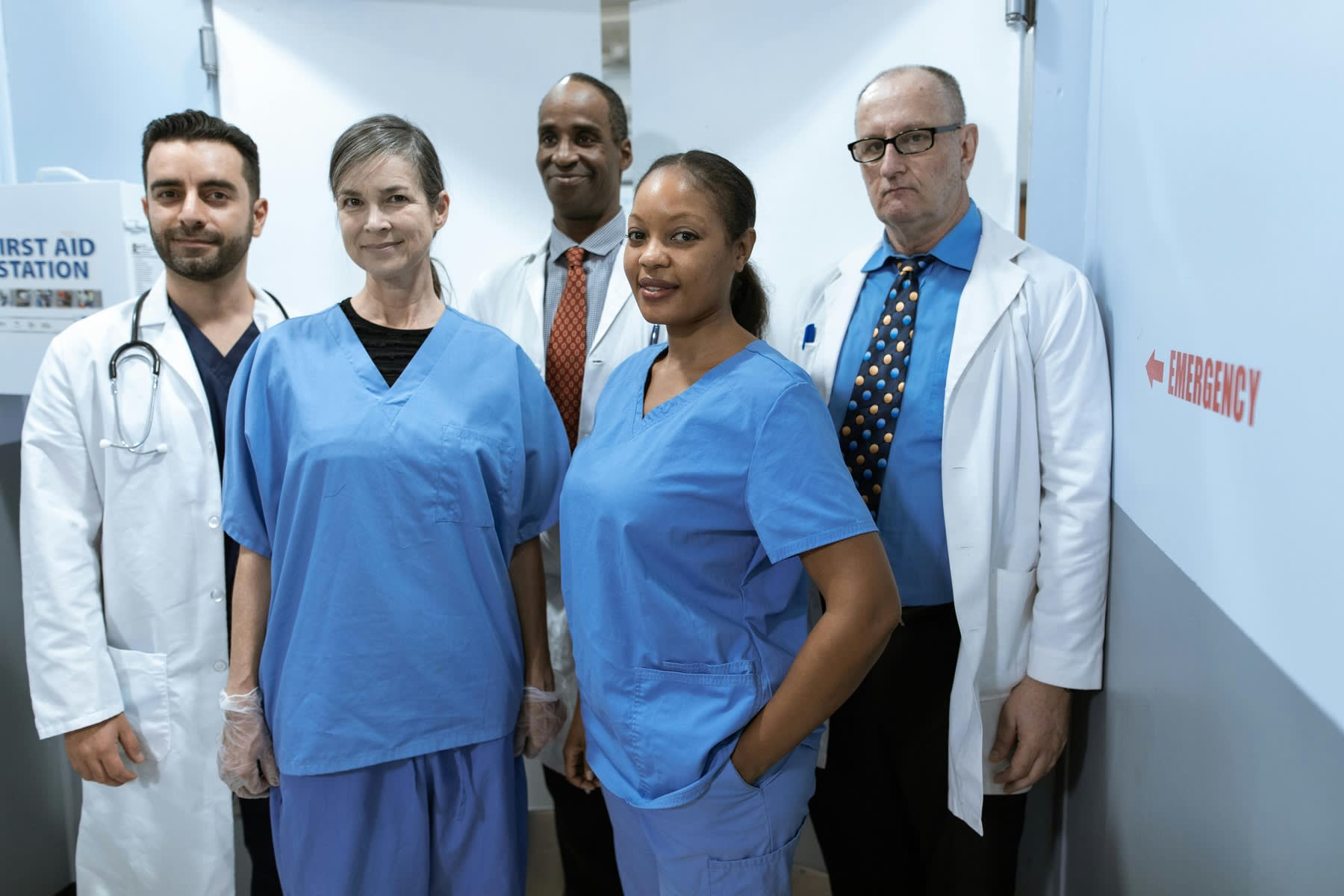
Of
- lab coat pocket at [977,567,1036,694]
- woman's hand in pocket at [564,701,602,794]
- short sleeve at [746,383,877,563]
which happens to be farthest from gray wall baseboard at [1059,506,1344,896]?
woman's hand in pocket at [564,701,602,794]

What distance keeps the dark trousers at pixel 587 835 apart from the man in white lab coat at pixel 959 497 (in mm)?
521

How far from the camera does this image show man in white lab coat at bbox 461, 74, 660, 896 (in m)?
1.69

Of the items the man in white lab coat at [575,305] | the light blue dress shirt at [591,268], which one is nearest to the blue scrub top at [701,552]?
the man in white lab coat at [575,305]

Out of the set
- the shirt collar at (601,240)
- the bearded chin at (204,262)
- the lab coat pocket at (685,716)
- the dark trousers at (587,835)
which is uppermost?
the shirt collar at (601,240)

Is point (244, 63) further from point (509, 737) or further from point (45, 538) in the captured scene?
point (509, 737)

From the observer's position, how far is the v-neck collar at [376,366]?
1288mm

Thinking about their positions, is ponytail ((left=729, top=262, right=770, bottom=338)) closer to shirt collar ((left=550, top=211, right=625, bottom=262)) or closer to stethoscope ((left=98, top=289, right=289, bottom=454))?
shirt collar ((left=550, top=211, right=625, bottom=262))

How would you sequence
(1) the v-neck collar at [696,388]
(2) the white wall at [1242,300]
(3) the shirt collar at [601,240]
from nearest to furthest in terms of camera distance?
(2) the white wall at [1242,300], (1) the v-neck collar at [696,388], (3) the shirt collar at [601,240]

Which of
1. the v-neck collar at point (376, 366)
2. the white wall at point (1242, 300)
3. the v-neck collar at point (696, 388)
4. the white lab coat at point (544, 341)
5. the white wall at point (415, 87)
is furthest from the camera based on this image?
the white wall at point (415, 87)

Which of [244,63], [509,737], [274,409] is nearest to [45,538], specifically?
[274,409]

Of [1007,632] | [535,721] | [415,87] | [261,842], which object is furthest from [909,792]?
[415,87]

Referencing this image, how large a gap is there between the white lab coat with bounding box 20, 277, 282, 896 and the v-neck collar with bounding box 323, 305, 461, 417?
0.34m

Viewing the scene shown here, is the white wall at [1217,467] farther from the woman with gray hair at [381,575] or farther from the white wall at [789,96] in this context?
the woman with gray hair at [381,575]

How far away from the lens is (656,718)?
3.69 feet
